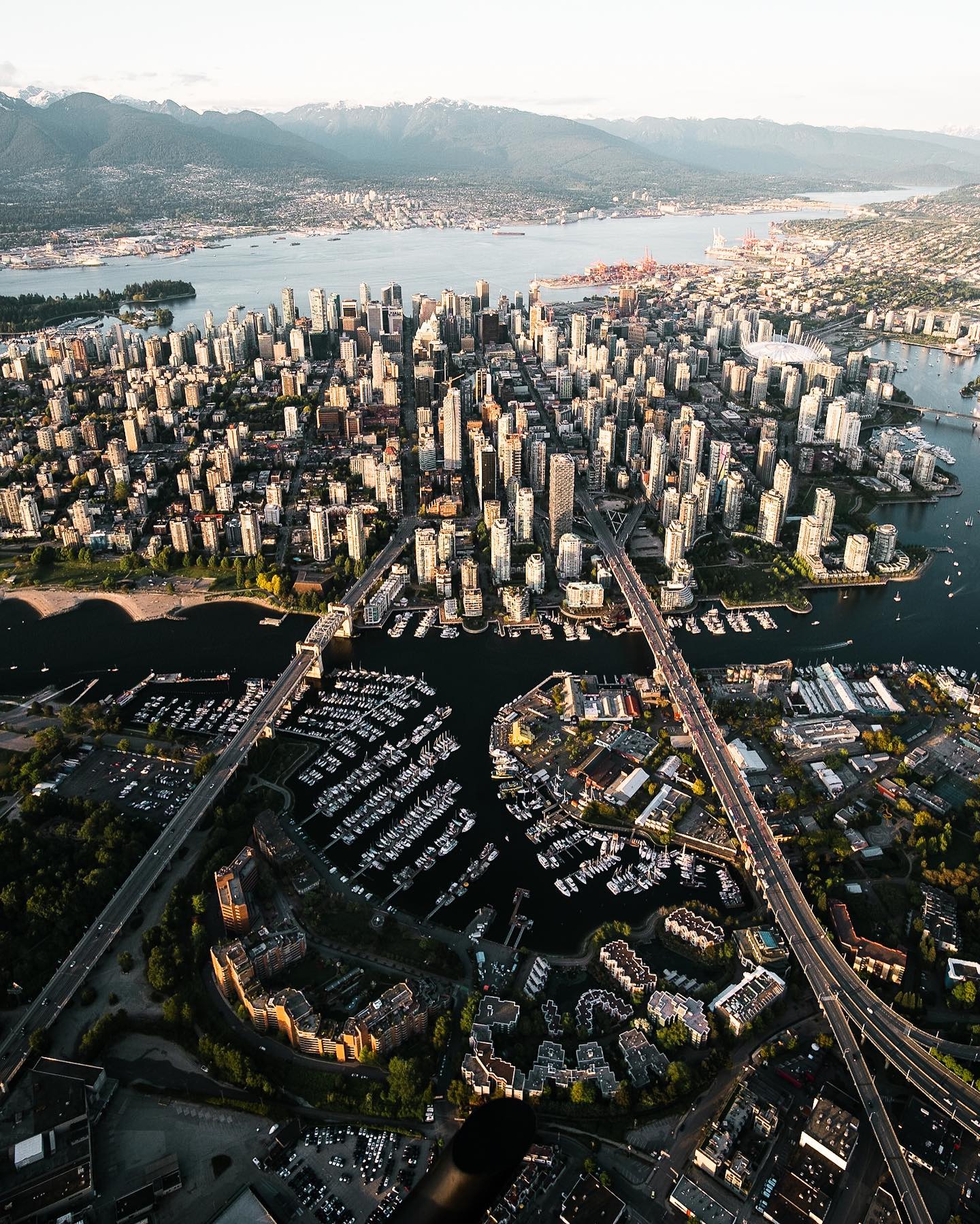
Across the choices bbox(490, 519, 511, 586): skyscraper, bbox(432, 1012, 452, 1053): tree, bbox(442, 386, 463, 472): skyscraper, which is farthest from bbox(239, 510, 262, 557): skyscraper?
bbox(432, 1012, 452, 1053): tree

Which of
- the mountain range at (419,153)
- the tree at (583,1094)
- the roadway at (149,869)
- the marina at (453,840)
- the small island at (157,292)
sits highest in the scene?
the mountain range at (419,153)

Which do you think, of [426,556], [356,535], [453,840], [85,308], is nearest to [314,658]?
[426,556]

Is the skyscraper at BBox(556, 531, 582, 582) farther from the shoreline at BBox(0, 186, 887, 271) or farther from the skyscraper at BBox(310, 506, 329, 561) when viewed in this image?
the shoreline at BBox(0, 186, 887, 271)

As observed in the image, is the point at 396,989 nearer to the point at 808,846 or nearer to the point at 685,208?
the point at 808,846

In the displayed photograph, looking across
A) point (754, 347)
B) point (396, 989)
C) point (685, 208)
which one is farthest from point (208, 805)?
point (685, 208)

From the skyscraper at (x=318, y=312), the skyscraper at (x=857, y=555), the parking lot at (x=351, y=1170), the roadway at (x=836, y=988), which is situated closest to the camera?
the parking lot at (x=351, y=1170)

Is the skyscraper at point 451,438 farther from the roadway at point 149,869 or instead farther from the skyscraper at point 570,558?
the roadway at point 149,869

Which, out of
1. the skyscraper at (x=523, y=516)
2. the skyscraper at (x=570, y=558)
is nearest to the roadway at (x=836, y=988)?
the skyscraper at (x=570, y=558)
